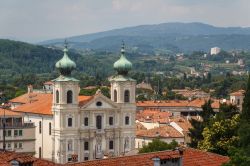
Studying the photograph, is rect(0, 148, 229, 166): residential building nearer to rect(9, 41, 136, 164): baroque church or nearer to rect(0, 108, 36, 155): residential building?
rect(9, 41, 136, 164): baroque church

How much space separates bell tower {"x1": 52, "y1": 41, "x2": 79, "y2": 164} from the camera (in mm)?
85125

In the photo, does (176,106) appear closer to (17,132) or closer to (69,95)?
(69,95)

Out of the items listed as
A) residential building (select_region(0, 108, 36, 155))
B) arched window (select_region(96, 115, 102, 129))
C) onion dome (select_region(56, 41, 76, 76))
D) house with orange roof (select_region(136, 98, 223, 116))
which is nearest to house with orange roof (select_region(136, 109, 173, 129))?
arched window (select_region(96, 115, 102, 129))

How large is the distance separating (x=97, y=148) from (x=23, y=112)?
1238 cm

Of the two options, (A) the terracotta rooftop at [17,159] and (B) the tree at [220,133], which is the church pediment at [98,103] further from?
(A) the terracotta rooftop at [17,159]

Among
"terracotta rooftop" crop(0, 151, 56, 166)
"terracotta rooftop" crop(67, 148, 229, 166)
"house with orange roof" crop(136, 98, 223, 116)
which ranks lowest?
"house with orange roof" crop(136, 98, 223, 116)

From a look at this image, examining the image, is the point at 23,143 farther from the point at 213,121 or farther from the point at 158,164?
the point at 158,164

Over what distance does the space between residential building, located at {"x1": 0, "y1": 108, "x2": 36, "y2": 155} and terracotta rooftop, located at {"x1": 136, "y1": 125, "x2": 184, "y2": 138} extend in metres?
13.8

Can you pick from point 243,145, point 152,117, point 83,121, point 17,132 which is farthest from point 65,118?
point 243,145

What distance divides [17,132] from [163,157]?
53.6 metres

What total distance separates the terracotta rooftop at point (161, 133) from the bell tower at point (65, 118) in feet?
37.1

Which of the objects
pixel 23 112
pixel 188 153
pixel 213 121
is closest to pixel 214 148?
pixel 213 121

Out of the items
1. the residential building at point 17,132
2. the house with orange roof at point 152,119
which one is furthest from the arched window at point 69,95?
the house with orange roof at point 152,119

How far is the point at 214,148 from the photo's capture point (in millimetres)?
62125
